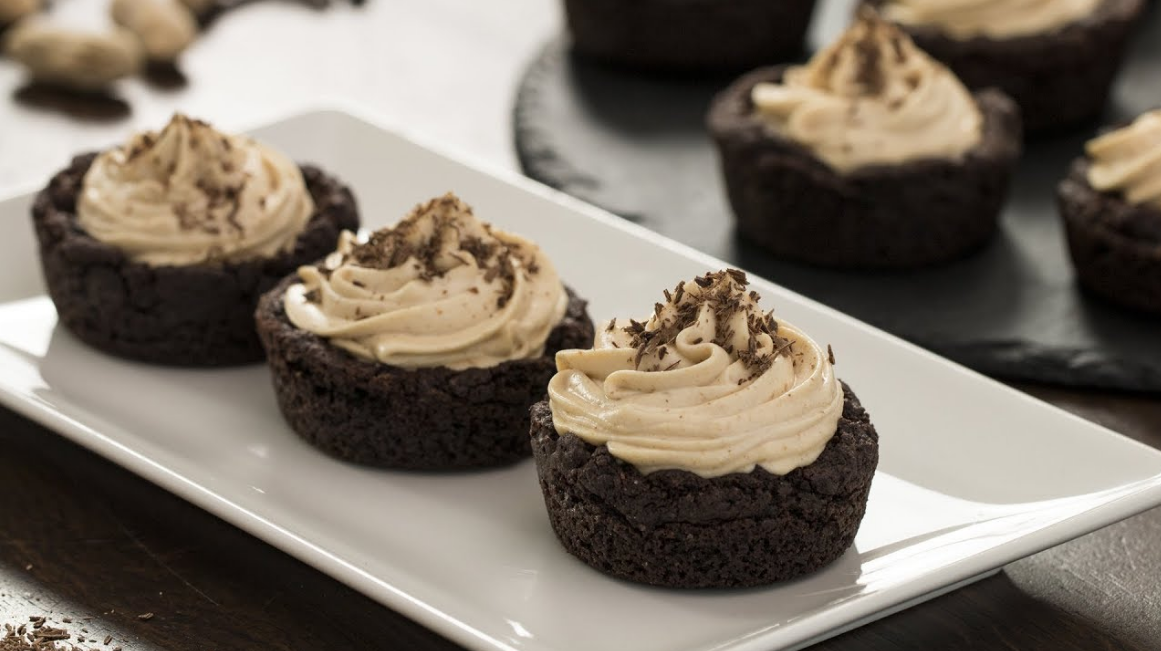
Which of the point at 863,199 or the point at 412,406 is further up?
the point at 412,406

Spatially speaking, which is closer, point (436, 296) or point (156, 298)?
point (436, 296)

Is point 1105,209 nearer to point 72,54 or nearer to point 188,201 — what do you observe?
point 188,201

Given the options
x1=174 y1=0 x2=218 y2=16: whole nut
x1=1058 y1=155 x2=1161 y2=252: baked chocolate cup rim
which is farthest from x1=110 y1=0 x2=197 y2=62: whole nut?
x1=1058 y1=155 x2=1161 y2=252: baked chocolate cup rim

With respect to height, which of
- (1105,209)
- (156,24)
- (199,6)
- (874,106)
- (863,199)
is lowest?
(199,6)

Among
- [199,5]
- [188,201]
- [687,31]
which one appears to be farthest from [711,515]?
[199,5]

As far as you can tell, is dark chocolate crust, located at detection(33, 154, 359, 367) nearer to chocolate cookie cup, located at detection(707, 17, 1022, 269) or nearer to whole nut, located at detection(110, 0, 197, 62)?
chocolate cookie cup, located at detection(707, 17, 1022, 269)

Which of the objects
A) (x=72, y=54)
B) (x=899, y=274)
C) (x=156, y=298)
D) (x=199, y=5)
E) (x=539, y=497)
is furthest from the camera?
(x=199, y=5)

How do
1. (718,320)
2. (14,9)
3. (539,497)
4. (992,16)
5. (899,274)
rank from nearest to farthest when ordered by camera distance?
(718,320) → (539,497) → (899,274) → (992,16) → (14,9)
